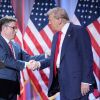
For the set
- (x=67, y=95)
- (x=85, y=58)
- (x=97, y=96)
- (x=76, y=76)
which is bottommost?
(x=97, y=96)

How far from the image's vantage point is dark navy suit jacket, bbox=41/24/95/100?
3.21 metres

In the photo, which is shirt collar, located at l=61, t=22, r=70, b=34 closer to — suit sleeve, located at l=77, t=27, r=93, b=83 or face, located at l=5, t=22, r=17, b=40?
suit sleeve, located at l=77, t=27, r=93, b=83

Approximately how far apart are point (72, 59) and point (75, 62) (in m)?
0.05

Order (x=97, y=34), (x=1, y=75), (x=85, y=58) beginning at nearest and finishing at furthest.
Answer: (x=85, y=58) → (x=1, y=75) → (x=97, y=34)

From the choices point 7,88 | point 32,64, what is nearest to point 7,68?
point 7,88

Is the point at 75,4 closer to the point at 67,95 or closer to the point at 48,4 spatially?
the point at 48,4

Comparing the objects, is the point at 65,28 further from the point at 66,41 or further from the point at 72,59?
the point at 72,59

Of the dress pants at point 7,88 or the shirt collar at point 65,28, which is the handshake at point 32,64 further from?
the shirt collar at point 65,28

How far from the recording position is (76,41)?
10.7 ft

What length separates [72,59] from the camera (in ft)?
10.8

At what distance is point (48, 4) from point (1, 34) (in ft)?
3.31

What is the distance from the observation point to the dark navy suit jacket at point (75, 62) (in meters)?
3.21

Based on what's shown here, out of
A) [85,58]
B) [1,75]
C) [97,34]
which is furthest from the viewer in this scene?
[97,34]

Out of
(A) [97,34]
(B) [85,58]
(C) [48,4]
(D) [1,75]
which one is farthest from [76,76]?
(C) [48,4]
